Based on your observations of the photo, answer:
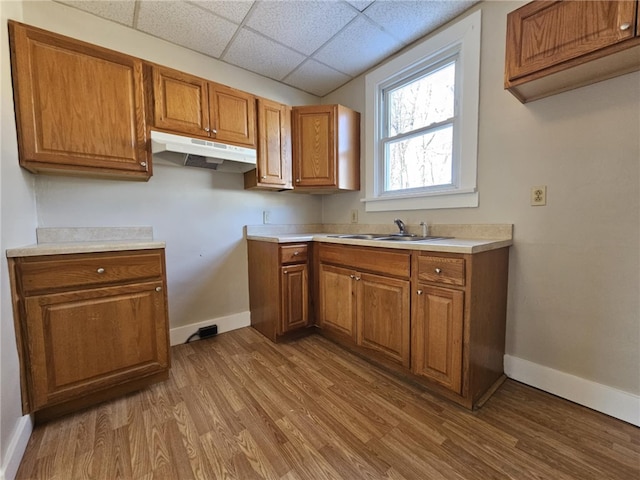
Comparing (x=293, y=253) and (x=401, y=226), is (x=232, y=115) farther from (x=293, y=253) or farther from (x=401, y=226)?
(x=401, y=226)

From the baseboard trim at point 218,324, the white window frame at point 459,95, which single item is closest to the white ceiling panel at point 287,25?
the white window frame at point 459,95

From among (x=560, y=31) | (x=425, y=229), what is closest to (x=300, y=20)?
(x=560, y=31)

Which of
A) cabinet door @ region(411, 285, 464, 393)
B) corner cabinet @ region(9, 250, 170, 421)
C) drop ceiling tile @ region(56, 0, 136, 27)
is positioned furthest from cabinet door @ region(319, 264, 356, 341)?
drop ceiling tile @ region(56, 0, 136, 27)

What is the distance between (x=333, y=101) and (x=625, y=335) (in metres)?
2.99

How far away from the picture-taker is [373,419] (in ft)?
4.51

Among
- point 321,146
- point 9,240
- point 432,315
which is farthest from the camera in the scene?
point 321,146

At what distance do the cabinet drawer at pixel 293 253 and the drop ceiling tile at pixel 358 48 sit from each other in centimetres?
168

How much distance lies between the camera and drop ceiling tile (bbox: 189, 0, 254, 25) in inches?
66.9

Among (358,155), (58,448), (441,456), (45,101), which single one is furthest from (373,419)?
(45,101)

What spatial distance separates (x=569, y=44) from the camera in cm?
120

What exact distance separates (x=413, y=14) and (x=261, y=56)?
4.11 ft

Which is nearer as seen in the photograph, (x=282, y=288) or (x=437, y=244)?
(x=437, y=244)

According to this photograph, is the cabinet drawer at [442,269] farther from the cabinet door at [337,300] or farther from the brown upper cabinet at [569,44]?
the brown upper cabinet at [569,44]

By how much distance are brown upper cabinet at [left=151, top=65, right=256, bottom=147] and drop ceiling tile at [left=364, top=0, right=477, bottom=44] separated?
117 cm
